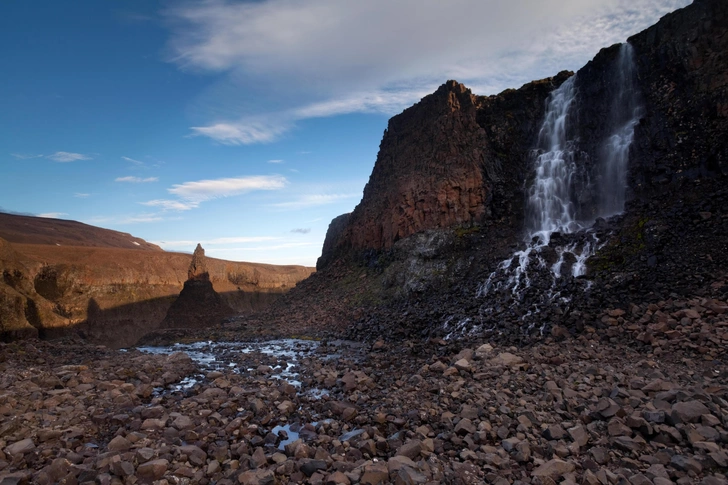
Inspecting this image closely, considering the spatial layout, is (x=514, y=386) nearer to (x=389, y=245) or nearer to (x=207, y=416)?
(x=207, y=416)

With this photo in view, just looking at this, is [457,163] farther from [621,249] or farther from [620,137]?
[621,249]

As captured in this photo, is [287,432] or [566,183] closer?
[287,432]

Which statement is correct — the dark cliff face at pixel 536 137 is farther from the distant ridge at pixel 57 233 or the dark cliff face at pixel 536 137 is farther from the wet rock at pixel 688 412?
the distant ridge at pixel 57 233

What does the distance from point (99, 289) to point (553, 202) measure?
5235 cm

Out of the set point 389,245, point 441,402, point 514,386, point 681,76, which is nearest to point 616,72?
point 681,76

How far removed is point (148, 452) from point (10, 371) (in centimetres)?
1032

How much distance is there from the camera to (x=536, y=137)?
28.8 meters

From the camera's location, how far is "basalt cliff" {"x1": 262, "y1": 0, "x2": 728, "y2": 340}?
16.2m

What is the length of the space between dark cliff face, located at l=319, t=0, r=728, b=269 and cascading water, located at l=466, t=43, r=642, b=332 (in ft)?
0.61

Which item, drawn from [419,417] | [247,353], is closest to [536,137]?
[247,353]

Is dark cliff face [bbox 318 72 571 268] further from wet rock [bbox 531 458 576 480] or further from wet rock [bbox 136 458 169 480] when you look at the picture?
wet rock [bbox 136 458 169 480]

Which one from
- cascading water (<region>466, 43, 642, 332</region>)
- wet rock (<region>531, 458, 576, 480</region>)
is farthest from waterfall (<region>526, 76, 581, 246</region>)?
wet rock (<region>531, 458, 576, 480</region>)

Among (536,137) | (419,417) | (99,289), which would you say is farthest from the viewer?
(99,289)

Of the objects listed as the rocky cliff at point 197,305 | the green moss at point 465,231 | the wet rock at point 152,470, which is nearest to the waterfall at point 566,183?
the green moss at point 465,231
